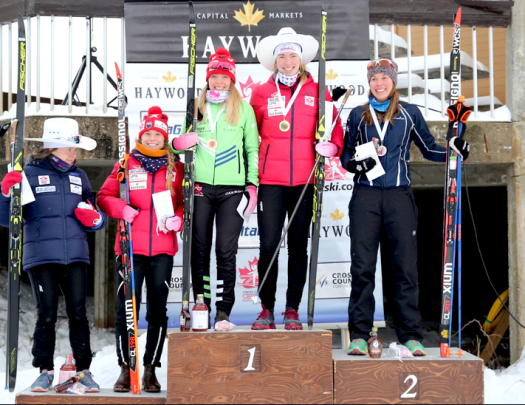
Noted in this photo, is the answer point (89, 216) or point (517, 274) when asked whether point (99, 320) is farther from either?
point (517, 274)

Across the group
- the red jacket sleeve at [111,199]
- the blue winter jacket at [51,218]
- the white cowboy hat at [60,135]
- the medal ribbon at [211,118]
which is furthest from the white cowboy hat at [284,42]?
the blue winter jacket at [51,218]

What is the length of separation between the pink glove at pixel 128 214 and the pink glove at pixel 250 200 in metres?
0.66

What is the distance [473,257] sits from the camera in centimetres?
886

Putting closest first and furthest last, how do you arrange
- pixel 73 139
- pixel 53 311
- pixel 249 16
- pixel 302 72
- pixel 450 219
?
pixel 53 311 → pixel 450 219 → pixel 73 139 → pixel 302 72 → pixel 249 16

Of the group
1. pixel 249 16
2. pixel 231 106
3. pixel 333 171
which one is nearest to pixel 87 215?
pixel 231 106

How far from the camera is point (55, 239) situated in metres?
3.37

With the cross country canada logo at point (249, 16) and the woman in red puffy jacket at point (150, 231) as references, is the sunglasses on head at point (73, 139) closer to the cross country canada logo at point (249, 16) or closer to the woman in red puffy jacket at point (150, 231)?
the woman in red puffy jacket at point (150, 231)

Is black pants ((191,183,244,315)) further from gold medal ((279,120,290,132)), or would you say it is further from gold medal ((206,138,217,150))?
gold medal ((279,120,290,132))

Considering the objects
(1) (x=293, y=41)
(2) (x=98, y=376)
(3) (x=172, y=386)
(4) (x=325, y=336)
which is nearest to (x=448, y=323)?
(4) (x=325, y=336)

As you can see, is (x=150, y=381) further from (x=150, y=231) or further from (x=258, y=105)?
(x=258, y=105)

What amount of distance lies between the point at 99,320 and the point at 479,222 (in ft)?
18.4

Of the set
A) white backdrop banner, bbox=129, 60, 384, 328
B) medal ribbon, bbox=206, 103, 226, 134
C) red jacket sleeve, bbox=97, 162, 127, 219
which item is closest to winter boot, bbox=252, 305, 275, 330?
red jacket sleeve, bbox=97, 162, 127, 219

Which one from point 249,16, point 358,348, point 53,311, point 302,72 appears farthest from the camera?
point 249,16

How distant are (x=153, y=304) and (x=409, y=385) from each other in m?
1.52
